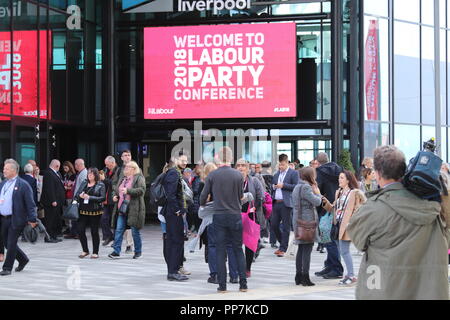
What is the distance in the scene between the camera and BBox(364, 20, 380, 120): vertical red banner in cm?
2589

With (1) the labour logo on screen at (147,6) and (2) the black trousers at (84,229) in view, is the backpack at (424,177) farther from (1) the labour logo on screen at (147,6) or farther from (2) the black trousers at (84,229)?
(1) the labour logo on screen at (147,6)

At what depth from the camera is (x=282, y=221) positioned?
15.8m

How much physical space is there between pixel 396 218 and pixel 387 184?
27 centimetres

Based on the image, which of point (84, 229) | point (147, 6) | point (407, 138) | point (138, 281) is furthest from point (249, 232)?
point (407, 138)

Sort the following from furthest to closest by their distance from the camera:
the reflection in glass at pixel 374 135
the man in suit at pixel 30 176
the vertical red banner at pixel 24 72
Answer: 1. the reflection in glass at pixel 374 135
2. the vertical red banner at pixel 24 72
3. the man in suit at pixel 30 176

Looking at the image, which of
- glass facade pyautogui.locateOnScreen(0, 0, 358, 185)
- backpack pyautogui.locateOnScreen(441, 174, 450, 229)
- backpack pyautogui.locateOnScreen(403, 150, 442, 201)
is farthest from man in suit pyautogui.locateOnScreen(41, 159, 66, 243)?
backpack pyautogui.locateOnScreen(403, 150, 442, 201)

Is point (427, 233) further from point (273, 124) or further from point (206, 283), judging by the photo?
point (273, 124)

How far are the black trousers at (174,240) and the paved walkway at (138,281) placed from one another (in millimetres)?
296

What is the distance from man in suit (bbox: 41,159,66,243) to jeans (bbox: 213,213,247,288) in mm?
9146

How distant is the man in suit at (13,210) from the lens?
1234cm

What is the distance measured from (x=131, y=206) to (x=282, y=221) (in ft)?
10.2

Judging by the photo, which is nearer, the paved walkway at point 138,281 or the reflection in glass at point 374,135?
the paved walkway at point 138,281

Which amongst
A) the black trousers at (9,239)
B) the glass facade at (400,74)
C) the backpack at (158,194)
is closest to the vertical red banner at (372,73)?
the glass facade at (400,74)
